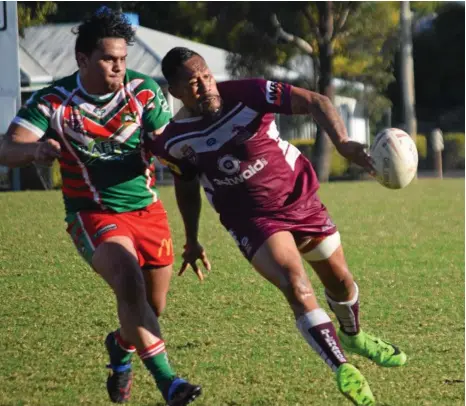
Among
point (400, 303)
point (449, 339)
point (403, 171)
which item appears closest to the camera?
point (403, 171)

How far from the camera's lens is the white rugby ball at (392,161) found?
19.6 ft

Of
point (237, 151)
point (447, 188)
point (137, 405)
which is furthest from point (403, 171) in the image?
point (447, 188)

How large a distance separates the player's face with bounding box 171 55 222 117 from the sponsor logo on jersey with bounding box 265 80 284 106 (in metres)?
0.28

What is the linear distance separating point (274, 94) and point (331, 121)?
0.39 meters

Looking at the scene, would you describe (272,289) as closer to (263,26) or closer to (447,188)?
(447,188)

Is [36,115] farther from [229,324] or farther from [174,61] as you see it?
[229,324]

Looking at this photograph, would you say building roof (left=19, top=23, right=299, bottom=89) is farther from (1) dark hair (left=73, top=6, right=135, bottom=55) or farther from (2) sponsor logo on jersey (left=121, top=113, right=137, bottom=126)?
(2) sponsor logo on jersey (left=121, top=113, right=137, bottom=126)

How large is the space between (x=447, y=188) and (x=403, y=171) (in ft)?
67.4

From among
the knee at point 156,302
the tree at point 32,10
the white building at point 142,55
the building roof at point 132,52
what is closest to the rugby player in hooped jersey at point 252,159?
the knee at point 156,302

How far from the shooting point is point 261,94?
20.0 feet

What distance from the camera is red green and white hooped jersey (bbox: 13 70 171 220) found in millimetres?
5918

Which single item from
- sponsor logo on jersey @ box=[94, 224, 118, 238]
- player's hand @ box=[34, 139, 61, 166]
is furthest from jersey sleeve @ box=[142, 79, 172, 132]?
player's hand @ box=[34, 139, 61, 166]

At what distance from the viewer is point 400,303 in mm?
9555

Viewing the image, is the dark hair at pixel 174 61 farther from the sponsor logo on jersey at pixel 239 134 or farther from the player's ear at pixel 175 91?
the sponsor logo on jersey at pixel 239 134
